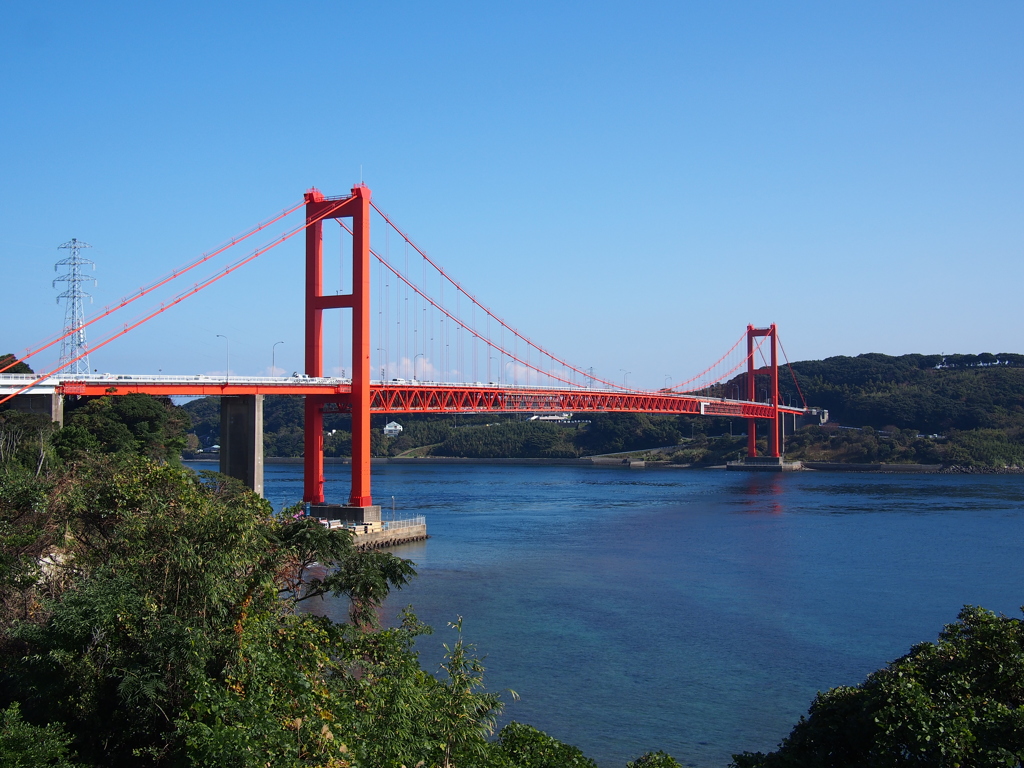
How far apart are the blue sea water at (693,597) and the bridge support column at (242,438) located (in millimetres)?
5266

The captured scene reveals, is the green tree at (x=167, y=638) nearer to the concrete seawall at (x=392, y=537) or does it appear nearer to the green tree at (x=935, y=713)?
the green tree at (x=935, y=713)

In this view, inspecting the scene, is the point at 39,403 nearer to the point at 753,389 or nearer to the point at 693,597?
the point at 693,597

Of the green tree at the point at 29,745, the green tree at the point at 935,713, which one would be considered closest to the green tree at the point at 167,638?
the green tree at the point at 29,745

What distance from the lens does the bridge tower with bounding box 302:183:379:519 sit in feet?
103

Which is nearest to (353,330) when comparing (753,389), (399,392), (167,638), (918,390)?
(399,392)

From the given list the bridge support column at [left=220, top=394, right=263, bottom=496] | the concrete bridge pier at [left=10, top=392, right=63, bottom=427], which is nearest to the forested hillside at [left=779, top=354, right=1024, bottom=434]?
the bridge support column at [left=220, top=394, right=263, bottom=496]

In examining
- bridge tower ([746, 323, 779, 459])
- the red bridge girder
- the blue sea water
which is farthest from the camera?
bridge tower ([746, 323, 779, 459])

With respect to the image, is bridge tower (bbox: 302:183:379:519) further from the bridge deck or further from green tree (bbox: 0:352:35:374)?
green tree (bbox: 0:352:35:374)

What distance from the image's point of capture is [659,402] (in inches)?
2288

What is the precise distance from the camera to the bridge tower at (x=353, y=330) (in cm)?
3138

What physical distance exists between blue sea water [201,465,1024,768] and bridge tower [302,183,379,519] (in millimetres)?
3507

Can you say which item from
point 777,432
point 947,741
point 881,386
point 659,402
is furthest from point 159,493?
point 881,386

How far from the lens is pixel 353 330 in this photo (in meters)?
31.3

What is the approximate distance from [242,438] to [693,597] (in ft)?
48.9
